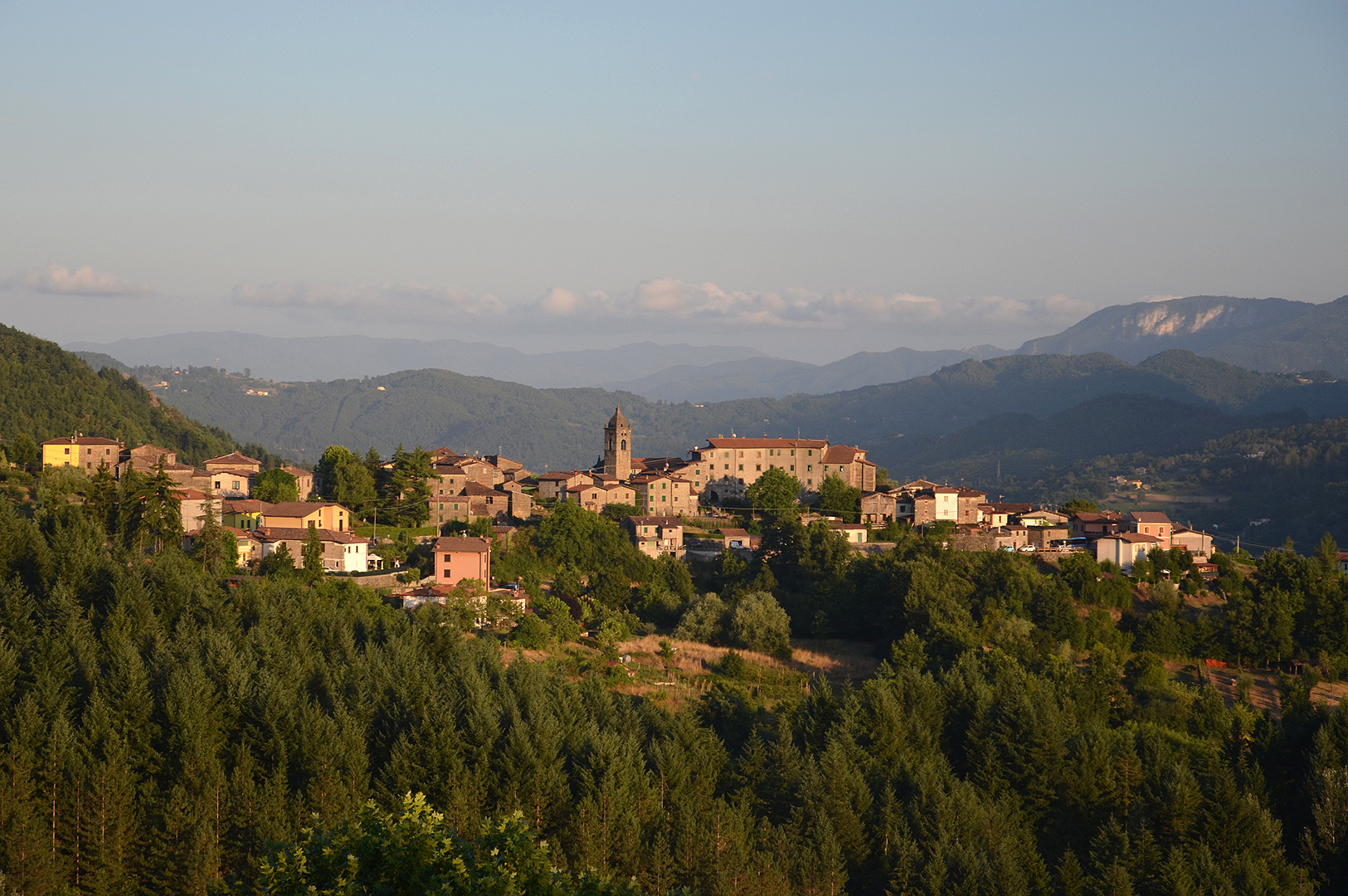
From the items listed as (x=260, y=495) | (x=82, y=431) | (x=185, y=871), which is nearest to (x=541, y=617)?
(x=260, y=495)

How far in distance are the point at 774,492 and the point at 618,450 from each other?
32.8 ft

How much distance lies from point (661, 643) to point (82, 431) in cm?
5802

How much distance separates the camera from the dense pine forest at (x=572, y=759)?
87.4 feet

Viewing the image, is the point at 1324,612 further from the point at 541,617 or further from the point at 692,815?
the point at 692,815

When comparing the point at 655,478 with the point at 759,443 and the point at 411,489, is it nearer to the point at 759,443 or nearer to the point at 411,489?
the point at 759,443

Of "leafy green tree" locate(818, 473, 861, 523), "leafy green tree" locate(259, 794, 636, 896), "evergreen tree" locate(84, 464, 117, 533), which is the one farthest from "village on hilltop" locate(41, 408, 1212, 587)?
"leafy green tree" locate(259, 794, 636, 896)

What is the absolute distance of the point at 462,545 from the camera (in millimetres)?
51719

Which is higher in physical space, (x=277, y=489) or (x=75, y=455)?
(x=75, y=455)

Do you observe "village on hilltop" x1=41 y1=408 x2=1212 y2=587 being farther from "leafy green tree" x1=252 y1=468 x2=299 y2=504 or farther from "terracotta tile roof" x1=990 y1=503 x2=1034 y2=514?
"leafy green tree" x1=252 y1=468 x2=299 y2=504

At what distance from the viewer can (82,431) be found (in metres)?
89.3

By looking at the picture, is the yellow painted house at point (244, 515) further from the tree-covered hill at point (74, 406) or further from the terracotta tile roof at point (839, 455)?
the tree-covered hill at point (74, 406)

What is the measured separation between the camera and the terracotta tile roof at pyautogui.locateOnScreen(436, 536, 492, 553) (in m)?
51.2

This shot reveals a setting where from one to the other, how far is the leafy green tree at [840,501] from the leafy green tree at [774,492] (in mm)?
1697

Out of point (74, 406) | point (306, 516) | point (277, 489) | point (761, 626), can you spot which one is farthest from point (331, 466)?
point (74, 406)
